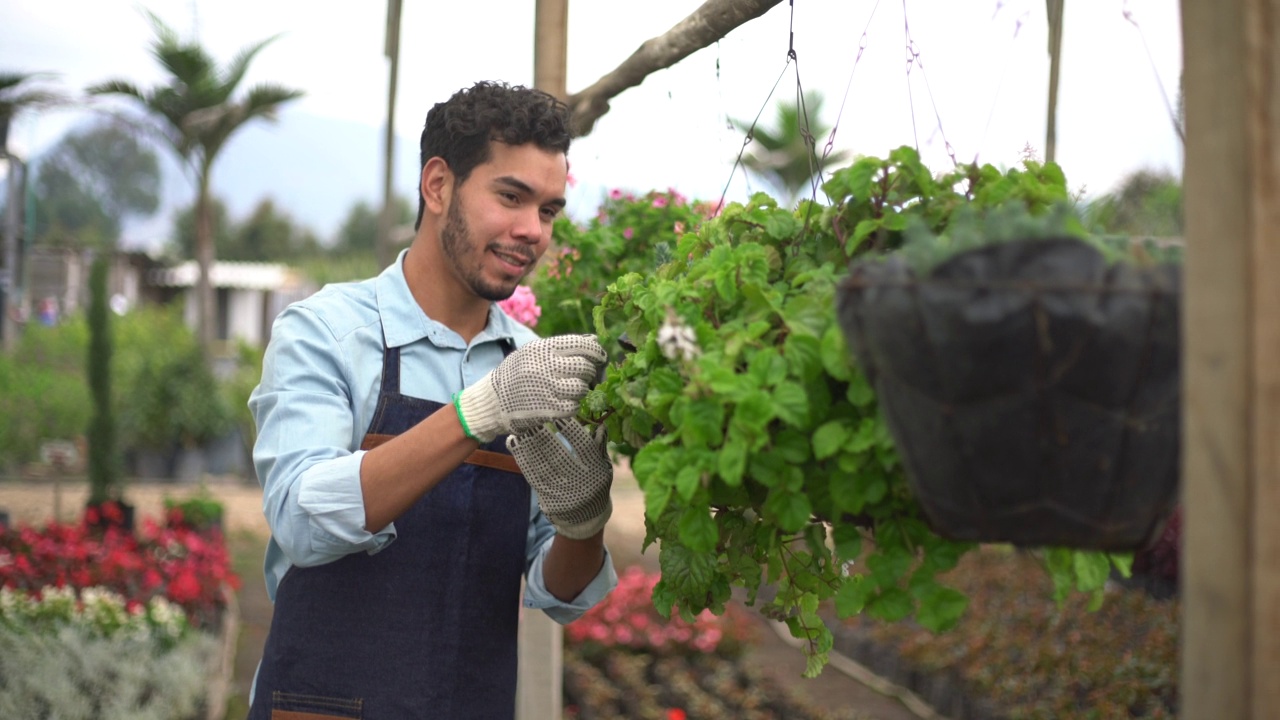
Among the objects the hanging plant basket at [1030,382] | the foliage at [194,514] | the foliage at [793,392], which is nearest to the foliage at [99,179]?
the foliage at [194,514]

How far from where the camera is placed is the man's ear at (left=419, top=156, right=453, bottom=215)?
2.15 meters

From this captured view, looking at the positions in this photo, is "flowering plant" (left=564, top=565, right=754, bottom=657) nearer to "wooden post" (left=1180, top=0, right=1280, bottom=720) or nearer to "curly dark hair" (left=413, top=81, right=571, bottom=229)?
"curly dark hair" (left=413, top=81, right=571, bottom=229)

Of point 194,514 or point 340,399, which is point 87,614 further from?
point 194,514

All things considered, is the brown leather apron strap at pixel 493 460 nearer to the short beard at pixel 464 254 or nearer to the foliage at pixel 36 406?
the short beard at pixel 464 254

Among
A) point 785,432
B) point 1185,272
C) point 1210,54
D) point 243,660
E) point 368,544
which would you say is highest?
point 1210,54

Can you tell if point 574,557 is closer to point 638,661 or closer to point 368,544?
point 368,544

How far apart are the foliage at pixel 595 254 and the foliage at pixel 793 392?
3.30 feet

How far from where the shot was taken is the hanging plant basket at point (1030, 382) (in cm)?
90

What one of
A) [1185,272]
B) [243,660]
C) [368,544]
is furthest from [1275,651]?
[243,660]

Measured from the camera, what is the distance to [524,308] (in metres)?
2.50

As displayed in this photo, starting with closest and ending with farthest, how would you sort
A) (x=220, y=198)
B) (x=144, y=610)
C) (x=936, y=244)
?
(x=936, y=244), (x=144, y=610), (x=220, y=198)

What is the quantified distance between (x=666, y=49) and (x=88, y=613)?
3.48m

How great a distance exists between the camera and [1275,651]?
83 cm

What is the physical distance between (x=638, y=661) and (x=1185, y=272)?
16.3 ft
